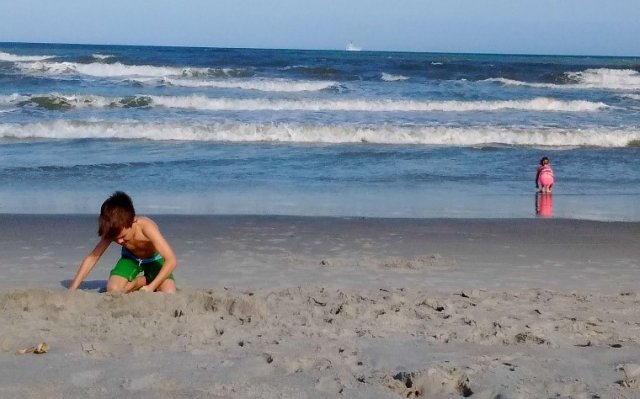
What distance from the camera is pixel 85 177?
1125 centimetres

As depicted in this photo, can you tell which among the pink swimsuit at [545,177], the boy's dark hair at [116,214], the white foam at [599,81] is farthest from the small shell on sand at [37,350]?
the white foam at [599,81]

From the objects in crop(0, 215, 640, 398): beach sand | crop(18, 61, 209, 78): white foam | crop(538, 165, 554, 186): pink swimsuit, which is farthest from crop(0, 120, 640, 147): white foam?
crop(18, 61, 209, 78): white foam

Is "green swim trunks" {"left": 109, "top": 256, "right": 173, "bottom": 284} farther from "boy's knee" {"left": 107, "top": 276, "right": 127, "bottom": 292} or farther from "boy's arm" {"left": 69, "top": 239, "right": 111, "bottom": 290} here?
"boy's arm" {"left": 69, "top": 239, "right": 111, "bottom": 290}

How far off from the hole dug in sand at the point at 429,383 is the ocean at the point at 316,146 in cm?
514

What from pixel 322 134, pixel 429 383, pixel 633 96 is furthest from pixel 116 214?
pixel 633 96

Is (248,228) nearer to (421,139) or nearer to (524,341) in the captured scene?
(524,341)

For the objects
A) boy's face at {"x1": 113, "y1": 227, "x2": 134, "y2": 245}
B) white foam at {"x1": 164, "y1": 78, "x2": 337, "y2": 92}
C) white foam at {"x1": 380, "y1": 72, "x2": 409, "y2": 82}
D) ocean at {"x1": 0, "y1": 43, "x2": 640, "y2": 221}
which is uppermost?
A: white foam at {"x1": 380, "y1": 72, "x2": 409, "y2": 82}

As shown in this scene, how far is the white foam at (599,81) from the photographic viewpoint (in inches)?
1330

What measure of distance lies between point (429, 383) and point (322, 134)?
1347 cm

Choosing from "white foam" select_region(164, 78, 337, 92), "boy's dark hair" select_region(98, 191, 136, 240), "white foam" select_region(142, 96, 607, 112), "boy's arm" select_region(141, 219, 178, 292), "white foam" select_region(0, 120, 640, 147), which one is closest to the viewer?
"boy's dark hair" select_region(98, 191, 136, 240)

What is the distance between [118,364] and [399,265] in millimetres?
3134

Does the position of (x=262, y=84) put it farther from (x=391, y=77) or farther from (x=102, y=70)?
(x=102, y=70)

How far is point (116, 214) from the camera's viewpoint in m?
5.16

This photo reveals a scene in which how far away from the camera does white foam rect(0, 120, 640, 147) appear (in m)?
16.6
